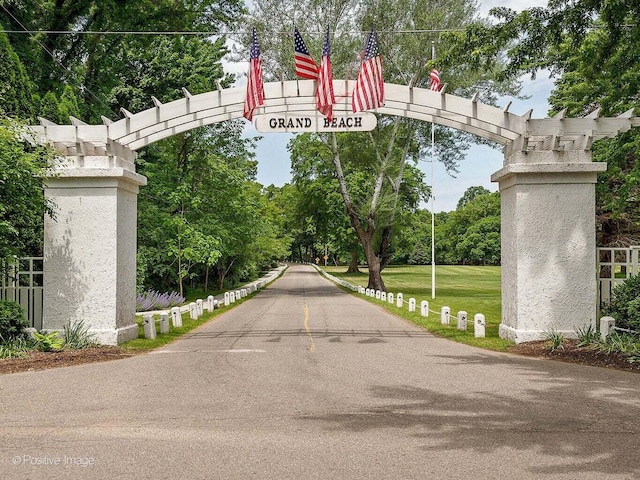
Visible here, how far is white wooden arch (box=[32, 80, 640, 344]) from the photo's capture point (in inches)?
450

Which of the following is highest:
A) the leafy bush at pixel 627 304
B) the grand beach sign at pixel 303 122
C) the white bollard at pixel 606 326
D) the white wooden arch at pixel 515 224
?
the grand beach sign at pixel 303 122

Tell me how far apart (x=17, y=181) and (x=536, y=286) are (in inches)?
395

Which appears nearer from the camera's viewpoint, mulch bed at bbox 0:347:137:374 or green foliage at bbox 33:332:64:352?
mulch bed at bbox 0:347:137:374

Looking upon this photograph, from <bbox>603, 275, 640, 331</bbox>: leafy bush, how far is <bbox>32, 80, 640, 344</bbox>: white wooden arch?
44 cm

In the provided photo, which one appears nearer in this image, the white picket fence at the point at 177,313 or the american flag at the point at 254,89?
the american flag at the point at 254,89

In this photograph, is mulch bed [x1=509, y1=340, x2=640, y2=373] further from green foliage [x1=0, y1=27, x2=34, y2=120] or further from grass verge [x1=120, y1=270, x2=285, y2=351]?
green foliage [x1=0, y1=27, x2=34, y2=120]

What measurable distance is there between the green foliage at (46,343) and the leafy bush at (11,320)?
1.36 ft

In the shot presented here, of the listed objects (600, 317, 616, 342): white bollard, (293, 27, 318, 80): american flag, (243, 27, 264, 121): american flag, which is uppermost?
(293, 27, 318, 80): american flag

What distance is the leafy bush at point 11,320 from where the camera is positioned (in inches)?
422

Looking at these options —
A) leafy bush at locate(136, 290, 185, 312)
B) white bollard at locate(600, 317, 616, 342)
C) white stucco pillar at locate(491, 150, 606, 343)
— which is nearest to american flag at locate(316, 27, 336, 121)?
white stucco pillar at locate(491, 150, 606, 343)

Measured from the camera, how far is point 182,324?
54.9 feet

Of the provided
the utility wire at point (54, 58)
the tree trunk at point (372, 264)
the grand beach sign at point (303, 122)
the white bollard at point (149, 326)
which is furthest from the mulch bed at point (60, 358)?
the tree trunk at point (372, 264)

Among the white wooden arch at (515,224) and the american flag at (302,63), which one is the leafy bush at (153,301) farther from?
the american flag at (302,63)

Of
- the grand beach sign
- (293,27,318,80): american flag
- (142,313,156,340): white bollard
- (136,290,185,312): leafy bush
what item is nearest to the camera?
(293,27,318,80): american flag
